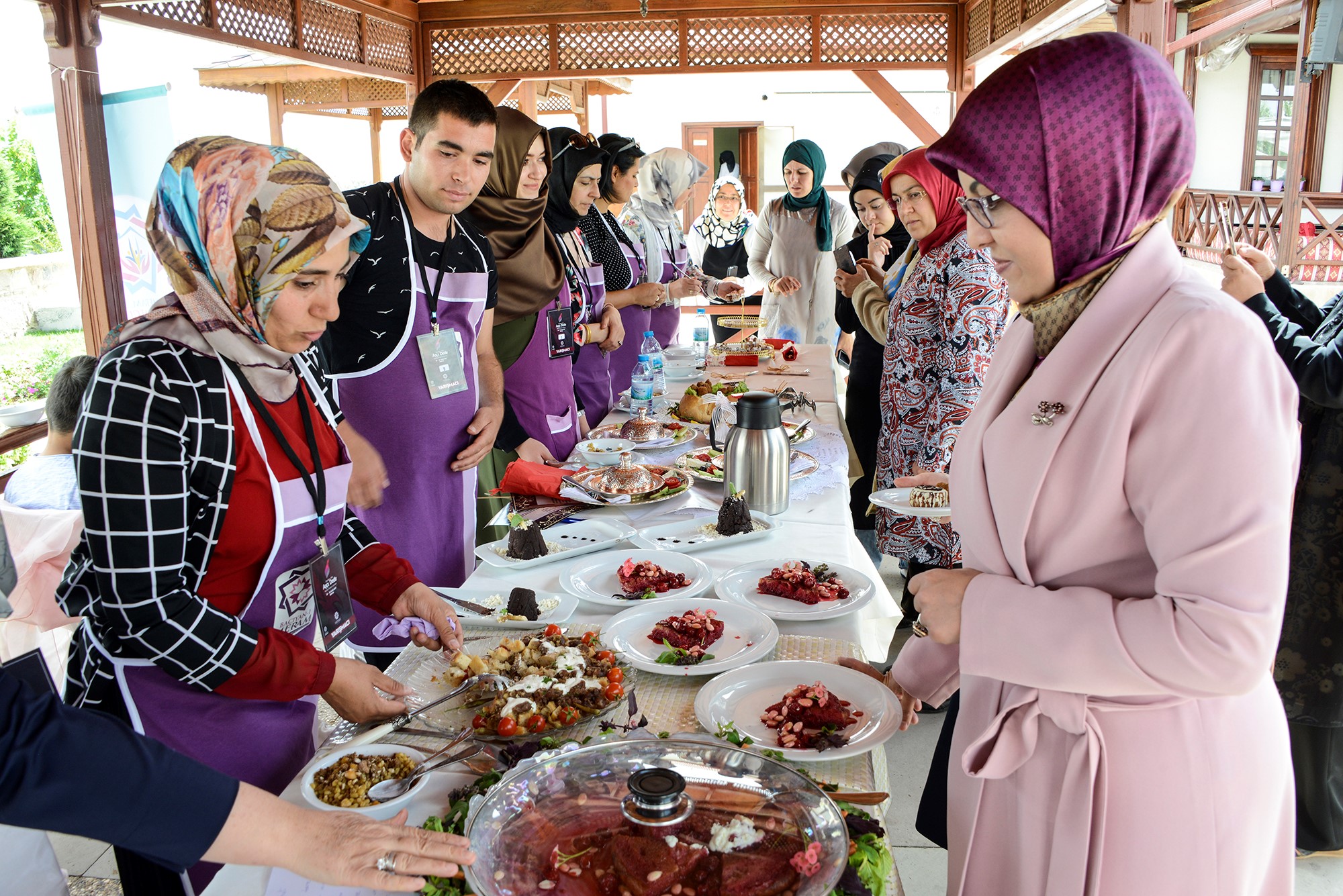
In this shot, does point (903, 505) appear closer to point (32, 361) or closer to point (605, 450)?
point (605, 450)

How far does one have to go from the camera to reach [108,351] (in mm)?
1371

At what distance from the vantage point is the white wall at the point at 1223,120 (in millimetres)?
12359

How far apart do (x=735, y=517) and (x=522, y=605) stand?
0.64 meters

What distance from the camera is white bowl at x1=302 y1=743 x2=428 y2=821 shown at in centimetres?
114

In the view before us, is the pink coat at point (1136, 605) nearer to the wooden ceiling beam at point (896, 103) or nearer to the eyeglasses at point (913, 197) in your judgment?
the eyeglasses at point (913, 197)

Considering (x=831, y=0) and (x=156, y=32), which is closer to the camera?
(x=156, y=32)

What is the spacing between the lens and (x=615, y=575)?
1.97 metres

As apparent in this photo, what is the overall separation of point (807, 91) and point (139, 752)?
14.3 meters

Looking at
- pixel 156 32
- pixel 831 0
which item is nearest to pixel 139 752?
pixel 156 32

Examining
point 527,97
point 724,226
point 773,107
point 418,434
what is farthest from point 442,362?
point 773,107

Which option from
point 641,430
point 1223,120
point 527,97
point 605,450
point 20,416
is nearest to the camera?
point 605,450

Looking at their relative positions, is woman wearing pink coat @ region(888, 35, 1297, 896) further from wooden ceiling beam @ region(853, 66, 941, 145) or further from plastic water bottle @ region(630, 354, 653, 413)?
wooden ceiling beam @ region(853, 66, 941, 145)

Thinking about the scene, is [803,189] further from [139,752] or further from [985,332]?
Answer: [139,752]

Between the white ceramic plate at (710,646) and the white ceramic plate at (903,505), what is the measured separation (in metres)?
0.33
